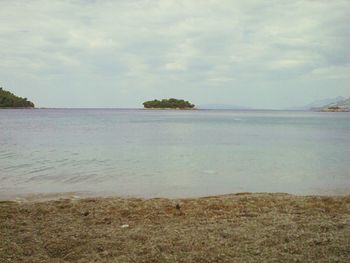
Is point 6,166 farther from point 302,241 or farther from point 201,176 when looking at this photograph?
point 302,241

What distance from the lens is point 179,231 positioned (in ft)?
27.5

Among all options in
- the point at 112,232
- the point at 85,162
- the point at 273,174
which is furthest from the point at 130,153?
the point at 112,232

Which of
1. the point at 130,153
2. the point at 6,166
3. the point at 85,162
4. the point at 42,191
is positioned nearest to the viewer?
the point at 42,191

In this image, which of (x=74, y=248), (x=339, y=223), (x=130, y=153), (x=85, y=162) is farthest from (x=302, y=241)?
(x=130, y=153)

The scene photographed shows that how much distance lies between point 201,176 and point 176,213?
8.46 metres

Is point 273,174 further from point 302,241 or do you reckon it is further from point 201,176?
point 302,241

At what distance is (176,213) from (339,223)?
4.06 meters

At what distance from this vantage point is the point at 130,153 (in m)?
29.2

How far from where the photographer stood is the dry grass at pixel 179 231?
268 inches

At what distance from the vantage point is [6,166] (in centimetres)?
2159

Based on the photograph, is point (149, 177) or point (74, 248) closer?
point (74, 248)

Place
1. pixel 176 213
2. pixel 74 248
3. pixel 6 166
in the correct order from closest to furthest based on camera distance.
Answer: pixel 74 248 < pixel 176 213 < pixel 6 166

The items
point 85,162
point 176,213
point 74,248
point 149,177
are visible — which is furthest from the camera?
point 85,162

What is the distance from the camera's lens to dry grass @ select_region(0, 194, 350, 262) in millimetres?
6809
